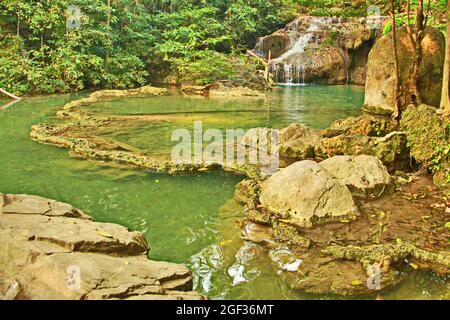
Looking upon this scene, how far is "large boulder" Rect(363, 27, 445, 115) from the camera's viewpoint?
1134 cm

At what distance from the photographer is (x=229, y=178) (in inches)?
277

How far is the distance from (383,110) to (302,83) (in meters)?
12.1

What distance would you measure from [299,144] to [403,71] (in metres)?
5.68

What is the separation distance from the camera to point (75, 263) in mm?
3119

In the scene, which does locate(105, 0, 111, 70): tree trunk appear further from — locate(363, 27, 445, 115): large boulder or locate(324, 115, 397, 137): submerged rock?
locate(324, 115, 397, 137): submerged rock

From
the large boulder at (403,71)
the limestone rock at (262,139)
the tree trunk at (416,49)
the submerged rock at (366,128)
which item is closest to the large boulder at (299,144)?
the limestone rock at (262,139)

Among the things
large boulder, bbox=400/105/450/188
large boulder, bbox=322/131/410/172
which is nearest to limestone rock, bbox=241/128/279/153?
large boulder, bbox=322/131/410/172

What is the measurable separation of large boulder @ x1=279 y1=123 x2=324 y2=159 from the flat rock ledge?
15.5ft

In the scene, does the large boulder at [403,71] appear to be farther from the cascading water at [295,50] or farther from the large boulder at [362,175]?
the cascading water at [295,50]

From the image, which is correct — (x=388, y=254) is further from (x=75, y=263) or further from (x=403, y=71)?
(x=403, y=71)

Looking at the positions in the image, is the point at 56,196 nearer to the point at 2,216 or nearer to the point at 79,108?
the point at 2,216

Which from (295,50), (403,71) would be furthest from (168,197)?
(295,50)
